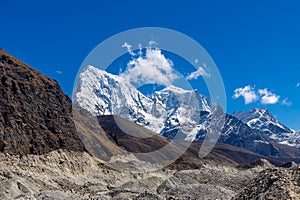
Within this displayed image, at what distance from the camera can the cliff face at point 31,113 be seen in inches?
3797

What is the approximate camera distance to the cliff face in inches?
3797

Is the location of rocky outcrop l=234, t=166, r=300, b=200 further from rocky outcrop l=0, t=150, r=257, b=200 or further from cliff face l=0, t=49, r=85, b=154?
cliff face l=0, t=49, r=85, b=154

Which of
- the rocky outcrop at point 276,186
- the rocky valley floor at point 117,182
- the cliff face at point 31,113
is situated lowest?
the rocky outcrop at point 276,186

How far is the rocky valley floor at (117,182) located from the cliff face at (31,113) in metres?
4.60

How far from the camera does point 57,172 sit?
90.0 m

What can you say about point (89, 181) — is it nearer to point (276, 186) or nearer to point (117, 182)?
point (117, 182)

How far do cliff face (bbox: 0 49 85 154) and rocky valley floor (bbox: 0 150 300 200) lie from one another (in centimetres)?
460

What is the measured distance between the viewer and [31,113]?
10812 centimetres

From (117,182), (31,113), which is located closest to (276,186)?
(117,182)

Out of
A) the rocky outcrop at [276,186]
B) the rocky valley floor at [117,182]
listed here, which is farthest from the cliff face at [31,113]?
the rocky outcrop at [276,186]

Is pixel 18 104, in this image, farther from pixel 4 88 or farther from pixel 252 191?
pixel 252 191

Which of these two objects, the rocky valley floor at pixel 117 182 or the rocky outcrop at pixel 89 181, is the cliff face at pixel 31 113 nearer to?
the rocky outcrop at pixel 89 181

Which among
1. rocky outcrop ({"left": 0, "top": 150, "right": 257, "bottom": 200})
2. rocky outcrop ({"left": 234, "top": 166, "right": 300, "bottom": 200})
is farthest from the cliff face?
rocky outcrop ({"left": 234, "top": 166, "right": 300, "bottom": 200})

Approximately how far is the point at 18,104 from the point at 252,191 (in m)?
89.8
